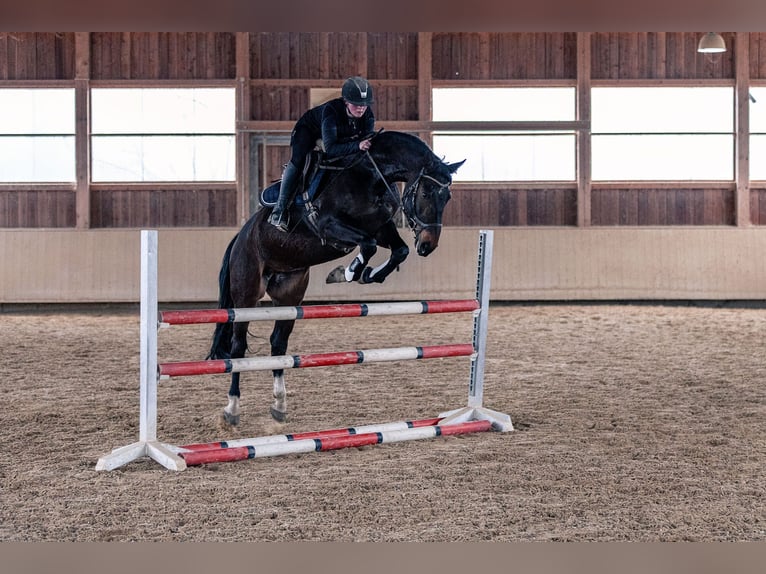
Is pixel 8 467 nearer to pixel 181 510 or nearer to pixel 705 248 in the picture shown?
pixel 181 510

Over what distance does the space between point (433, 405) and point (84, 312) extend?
7.54 meters

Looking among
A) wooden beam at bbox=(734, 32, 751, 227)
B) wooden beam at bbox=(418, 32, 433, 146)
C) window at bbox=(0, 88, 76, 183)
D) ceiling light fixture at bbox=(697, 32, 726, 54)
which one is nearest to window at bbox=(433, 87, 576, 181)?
wooden beam at bbox=(418, 32, 433, 146)

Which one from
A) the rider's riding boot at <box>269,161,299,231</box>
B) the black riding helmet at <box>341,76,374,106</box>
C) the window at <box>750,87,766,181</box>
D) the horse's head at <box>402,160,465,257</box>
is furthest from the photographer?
the window at <box>750,87,766,181</box>

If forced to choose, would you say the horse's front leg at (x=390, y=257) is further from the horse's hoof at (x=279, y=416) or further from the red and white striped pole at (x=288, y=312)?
the horse's hoof at (x=279, y=416)

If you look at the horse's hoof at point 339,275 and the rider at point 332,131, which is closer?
the rider at point 332,131

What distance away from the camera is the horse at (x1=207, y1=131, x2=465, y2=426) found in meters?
4.00

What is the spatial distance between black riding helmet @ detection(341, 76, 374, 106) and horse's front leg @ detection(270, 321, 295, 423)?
4.39 feet

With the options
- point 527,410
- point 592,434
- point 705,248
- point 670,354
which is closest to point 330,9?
point 592,434

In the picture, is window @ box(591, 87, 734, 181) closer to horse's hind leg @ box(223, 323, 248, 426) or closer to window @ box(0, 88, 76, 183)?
window @ box(0, 88, 76, 183)

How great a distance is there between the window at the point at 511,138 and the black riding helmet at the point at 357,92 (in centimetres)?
857

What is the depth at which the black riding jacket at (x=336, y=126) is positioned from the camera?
163 inches

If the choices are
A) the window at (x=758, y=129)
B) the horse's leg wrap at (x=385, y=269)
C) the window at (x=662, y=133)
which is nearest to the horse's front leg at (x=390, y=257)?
the horse's leg wrap at (x=385, y=269)

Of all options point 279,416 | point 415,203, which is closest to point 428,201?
point 415,203

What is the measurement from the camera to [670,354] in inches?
294
